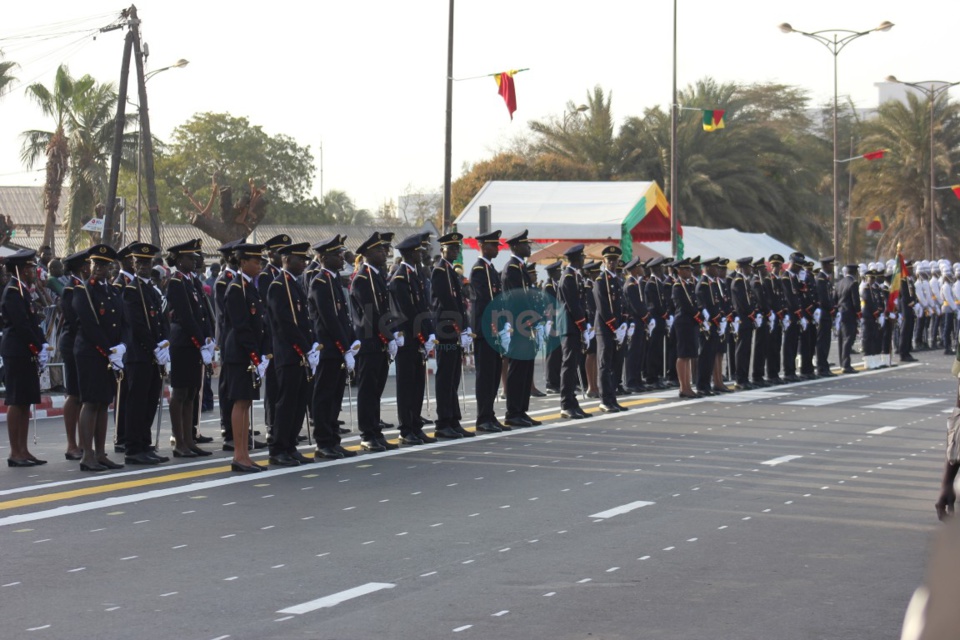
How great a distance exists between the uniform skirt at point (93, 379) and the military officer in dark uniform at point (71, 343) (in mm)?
106

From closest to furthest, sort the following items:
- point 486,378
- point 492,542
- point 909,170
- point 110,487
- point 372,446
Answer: point 492,542, point 110,487, point 372,446, point 486,378, point 909,170

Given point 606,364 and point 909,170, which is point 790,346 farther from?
point 909,170

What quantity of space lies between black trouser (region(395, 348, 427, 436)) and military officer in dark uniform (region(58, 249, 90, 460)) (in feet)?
11.2

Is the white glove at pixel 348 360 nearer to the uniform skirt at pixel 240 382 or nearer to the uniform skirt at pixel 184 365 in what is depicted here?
the uniform skirt at pixel 240 382

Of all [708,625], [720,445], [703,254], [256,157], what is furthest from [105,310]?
[256,157]

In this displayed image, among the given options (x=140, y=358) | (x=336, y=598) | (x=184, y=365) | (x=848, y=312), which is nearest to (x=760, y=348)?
(x=848, y=312)

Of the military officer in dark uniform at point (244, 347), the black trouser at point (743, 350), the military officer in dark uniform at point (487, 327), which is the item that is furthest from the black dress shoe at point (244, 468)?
the black trouser at point (743, 350)

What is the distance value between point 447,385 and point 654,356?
764cm

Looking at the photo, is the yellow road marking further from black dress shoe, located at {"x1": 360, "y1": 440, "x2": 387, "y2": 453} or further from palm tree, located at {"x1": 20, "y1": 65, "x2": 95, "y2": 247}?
palm tree, located at {"x1": 20, "y1": 65, "x2": 95, "y2": 247}

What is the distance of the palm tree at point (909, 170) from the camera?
6162cm

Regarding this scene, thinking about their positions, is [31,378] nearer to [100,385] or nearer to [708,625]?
[100,385]

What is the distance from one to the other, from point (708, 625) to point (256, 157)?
5929cm

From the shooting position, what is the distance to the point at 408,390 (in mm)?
14398

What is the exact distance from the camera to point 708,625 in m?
6.57
